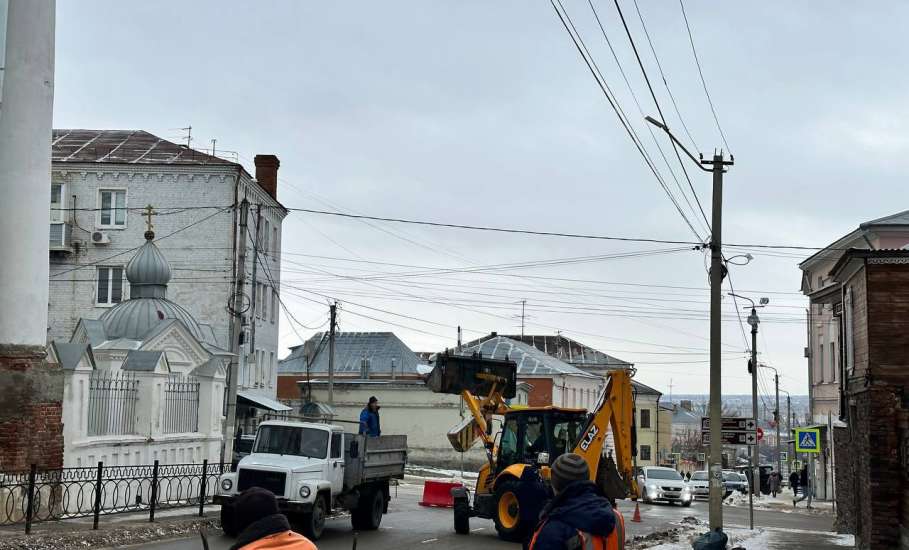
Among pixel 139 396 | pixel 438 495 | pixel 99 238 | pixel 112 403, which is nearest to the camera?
pixel 112 403

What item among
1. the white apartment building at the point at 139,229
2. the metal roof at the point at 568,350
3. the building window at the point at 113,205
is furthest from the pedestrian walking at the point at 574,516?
the metal roof at the point at 568,350

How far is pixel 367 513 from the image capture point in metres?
22.0

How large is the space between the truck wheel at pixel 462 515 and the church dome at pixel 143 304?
39.9ft

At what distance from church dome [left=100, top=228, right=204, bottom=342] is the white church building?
82 millimetres

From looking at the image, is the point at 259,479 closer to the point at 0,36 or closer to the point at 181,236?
the point at 0,36

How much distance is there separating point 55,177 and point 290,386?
98.1ft

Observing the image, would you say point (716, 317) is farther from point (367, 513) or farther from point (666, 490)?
point (666, 490)

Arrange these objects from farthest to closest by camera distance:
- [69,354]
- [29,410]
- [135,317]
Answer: [135,317], [69,354], [29,410]

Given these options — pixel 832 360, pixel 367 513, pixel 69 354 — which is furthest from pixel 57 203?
pixel 832 360

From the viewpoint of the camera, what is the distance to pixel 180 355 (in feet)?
92.2

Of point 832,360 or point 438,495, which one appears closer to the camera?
point 438,495

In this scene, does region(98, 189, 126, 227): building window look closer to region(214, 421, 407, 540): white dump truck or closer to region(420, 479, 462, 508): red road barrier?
region(420, 479, 462, 508): red road barrier

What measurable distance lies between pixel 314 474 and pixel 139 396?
22.4 feet

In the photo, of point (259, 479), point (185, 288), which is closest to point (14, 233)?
point (259, 479)
